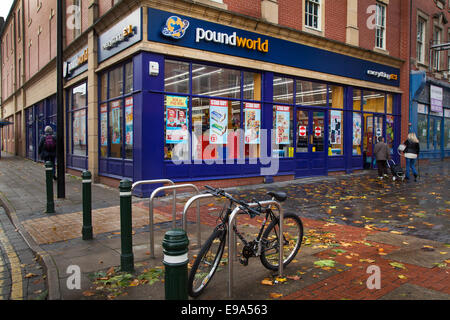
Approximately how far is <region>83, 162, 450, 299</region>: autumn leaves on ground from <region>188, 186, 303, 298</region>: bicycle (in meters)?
0.24

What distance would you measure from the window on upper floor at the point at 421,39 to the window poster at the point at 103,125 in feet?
56.5

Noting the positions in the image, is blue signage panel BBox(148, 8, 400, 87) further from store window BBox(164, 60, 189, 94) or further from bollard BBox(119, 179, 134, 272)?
bollard BBox(119, 179, 134, 272)

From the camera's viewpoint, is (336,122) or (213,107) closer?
(213,107)

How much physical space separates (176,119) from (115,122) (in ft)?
Answer: 8.34

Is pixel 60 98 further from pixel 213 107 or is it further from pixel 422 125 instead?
Answer: pixel 422 125

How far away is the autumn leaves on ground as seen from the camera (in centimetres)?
382

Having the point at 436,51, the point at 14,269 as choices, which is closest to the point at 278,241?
the point at 14,269

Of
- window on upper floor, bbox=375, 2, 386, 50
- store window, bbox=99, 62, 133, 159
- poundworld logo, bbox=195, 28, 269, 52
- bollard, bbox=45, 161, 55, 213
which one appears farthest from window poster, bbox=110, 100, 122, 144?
window on upper floor, bbox=375, 2, 386, 50

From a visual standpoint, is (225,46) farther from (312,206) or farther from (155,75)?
(312,206)

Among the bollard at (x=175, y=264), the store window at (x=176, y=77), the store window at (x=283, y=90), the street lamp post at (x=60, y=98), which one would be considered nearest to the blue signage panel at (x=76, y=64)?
the street lamp post at (x=60, y=98)

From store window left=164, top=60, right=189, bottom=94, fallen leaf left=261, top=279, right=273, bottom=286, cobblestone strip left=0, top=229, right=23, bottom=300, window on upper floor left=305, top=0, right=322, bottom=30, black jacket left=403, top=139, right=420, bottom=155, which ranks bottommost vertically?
cobblestone strip left=0, top=229, right=23, bottom=300

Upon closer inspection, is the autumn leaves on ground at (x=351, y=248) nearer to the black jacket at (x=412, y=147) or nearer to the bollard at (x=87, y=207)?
the bollard at (x=87, y=207)

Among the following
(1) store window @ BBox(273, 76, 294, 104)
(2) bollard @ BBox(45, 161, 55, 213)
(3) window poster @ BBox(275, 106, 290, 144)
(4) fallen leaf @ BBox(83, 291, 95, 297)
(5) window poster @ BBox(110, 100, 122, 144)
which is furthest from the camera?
(3) window poster @ BBox(275, 106, 290, 144)

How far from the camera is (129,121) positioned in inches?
417
